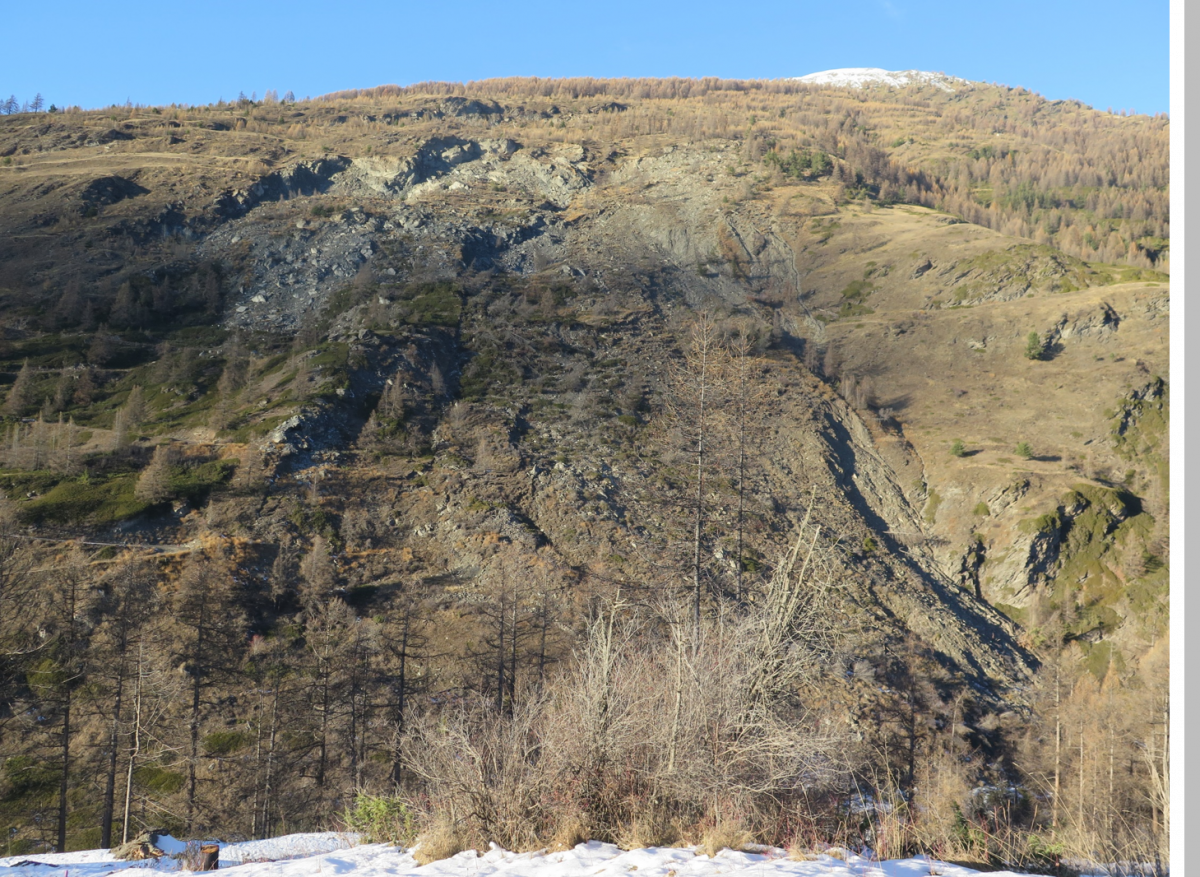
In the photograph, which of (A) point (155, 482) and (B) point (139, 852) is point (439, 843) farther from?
(A) point (155, 482)

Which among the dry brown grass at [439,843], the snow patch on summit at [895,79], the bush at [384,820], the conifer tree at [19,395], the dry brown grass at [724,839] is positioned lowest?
the bush at [384,820]

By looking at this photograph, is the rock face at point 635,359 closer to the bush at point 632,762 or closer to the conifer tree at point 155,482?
the conifer tree at point 155,482

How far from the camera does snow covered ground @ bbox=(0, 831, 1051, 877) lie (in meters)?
6.77

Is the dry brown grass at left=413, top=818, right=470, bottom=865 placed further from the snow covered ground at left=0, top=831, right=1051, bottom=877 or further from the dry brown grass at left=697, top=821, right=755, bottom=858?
the dry brown grass at left=697, top=821, right=755, bottom=858

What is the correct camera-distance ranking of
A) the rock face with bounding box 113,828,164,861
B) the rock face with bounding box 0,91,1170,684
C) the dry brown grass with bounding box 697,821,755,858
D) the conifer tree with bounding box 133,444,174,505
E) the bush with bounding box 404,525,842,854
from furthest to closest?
the rock face with bounding box 0,91,1170,684 < the conifer tree with bounding box 133,444,174,505 < the rock face with bounding box 113,828,164,861 < the bush with bounding box 404,525,842,854 < the dry brown grass with bounding box 697,821,755,858

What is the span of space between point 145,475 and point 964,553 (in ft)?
116

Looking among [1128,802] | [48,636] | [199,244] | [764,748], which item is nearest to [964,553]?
[1128,802]

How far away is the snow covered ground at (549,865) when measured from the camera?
6.77 meters

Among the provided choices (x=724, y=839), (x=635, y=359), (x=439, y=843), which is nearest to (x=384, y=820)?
(x=439, y=843)

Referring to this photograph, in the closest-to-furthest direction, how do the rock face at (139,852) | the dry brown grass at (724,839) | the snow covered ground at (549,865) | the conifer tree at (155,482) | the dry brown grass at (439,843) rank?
1. the snow covered ground at (549,865)
2. the dry brown grass at (724,839)
3. the dry brown grass at (439,843)
4. the rock face at (139,852)
5. the conifer tree at (155,482)

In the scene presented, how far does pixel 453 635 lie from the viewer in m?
23.6

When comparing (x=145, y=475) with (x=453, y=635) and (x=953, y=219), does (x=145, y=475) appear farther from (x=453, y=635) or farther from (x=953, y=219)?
(x=953, y=219)

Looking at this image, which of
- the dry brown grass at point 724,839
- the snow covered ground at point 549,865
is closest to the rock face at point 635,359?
the snow covered ground at point 549,865

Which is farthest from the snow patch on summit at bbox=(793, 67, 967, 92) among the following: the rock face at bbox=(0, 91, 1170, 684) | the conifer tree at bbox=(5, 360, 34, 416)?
the conifer tree at bbox=(5, 360, 34, 416)
